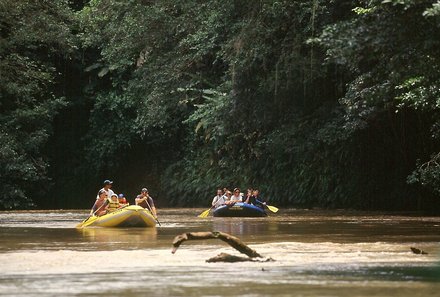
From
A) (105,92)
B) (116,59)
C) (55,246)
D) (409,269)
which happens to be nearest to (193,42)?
(116,59)

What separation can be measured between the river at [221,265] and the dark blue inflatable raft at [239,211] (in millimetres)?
11481

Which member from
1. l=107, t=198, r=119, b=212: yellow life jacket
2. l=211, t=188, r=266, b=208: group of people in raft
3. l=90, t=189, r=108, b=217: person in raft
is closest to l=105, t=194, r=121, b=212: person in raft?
l=107, t=198, r=119, b=212: yellow life jacket

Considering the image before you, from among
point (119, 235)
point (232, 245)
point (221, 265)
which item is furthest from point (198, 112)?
point (221, 265)

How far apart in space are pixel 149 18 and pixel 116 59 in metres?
4.96

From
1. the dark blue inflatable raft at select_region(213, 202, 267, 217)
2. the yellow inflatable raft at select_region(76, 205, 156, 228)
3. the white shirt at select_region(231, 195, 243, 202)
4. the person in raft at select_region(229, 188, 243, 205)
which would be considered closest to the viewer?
the yellow inflatable raft at select_region(76, 205, 156, 228)

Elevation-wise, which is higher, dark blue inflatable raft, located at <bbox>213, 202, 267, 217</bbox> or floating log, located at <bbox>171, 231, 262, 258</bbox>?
dark blue inflatable raft, located at <bbox>213, 202, 267, 217</bbox>

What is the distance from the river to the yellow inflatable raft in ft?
11.5

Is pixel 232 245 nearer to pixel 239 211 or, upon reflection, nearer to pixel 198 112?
pixel 239 211

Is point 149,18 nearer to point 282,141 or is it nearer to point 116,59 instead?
point 116,59

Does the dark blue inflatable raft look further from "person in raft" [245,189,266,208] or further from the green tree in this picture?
the green tree

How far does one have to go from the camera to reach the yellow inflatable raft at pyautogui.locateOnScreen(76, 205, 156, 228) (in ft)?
93.1

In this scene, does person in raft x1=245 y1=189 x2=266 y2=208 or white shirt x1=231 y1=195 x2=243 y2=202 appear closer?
person in raft x1=245 y1=189 x2=266 y2=208

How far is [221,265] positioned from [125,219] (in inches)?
556

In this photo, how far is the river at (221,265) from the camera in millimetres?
12117
